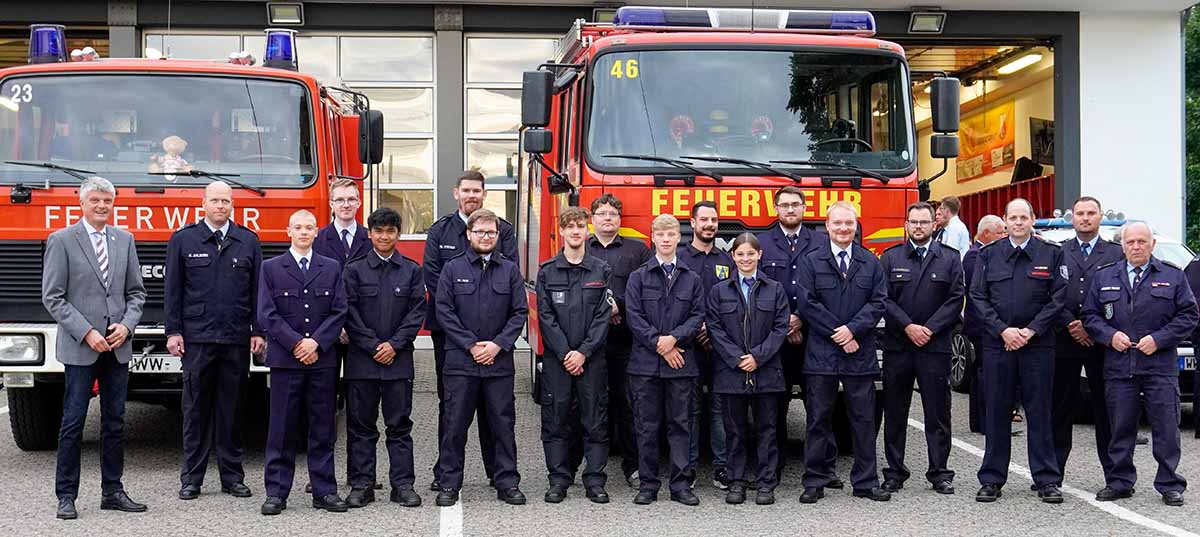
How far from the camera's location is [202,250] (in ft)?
27.8

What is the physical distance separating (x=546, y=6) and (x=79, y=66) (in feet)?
35.5

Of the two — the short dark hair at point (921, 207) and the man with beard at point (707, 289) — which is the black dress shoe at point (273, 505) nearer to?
the man with beard at point (707, 289)

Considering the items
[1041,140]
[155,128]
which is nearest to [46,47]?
[155,128]

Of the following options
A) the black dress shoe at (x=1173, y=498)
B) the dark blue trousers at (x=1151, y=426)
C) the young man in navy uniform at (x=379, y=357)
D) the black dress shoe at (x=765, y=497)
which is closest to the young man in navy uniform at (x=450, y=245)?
the young man in navy uniform at (x=379, y=357)

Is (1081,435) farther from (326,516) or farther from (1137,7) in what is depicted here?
(1137,7)

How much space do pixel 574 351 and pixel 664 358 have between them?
53cm

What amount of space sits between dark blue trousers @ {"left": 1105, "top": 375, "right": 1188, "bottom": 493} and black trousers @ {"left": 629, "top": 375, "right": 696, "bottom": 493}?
255 cm

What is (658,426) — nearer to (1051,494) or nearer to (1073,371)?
(1051,494)

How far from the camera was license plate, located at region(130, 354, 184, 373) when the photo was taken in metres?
9.12

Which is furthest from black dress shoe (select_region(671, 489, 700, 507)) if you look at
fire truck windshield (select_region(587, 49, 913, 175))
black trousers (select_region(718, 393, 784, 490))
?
fire truck windshield (select_region(587, 49, 913, 175))

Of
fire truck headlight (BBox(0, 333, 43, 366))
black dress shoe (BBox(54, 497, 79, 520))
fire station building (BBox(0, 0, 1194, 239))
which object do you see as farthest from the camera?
fire station building (BBox(0, 0, 1194, 239))

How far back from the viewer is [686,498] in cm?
830

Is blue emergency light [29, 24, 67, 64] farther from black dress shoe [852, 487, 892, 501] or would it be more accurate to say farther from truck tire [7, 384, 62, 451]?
black dress shoe [852, 487, 892, 501]

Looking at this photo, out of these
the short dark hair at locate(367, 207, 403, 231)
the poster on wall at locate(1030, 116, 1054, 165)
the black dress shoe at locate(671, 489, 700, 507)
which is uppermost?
the poster on wall at locate(1030, 116, 1054, 165)
